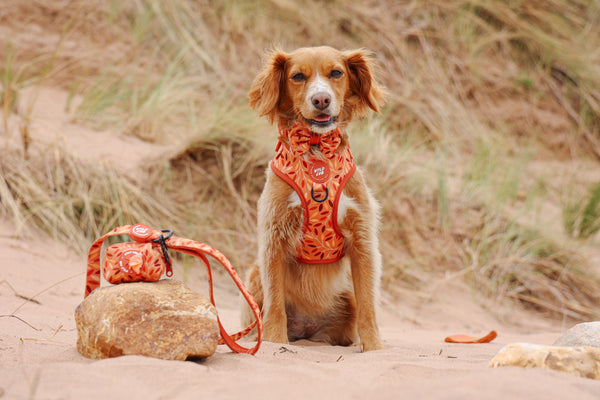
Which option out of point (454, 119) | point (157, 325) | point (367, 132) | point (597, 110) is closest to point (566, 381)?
point (157, 325)

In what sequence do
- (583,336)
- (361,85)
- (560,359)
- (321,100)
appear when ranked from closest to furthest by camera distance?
(560,359)
(583,336)
(321,100)
(361,85)

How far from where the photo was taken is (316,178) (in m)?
2.90

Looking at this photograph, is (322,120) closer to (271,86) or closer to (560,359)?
(271,86)

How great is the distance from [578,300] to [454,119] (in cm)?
335

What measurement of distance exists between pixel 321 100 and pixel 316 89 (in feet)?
0.26

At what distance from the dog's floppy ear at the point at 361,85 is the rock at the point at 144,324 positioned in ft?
4.95

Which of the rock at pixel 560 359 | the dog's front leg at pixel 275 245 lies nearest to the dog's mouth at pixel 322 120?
the dog's front leg at pixel 275 245

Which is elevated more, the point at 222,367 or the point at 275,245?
the point at 275,245

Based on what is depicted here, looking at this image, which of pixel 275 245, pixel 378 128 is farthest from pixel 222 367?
pixel 378 128

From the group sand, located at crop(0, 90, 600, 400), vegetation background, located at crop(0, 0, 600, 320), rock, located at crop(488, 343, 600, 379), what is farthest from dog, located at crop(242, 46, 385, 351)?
vegetation background, located at crop(0, 0, 600, 320)

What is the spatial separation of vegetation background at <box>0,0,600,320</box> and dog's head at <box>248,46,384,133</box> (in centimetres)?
210

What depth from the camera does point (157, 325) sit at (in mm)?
2113

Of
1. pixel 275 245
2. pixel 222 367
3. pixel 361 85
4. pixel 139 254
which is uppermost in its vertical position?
pixel 361 85

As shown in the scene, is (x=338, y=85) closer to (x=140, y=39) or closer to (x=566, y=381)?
(x=566, y=381)
